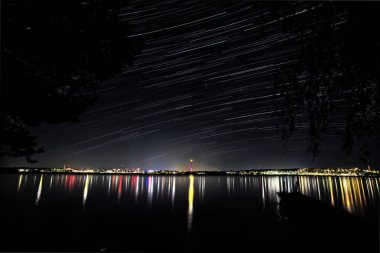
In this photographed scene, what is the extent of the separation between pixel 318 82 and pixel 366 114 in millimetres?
1278

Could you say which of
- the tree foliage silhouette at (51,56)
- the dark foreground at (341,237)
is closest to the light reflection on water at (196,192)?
the dark foreground at (341,237)

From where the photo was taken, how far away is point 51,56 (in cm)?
653

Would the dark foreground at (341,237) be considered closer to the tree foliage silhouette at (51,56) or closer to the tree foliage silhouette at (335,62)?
the tree foliage silhouette at (335,62)

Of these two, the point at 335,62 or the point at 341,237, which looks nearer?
the point at 335,62

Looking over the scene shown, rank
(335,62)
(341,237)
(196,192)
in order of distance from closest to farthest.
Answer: (335,62), (341,237), (196,192)

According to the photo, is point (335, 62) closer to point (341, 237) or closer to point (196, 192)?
point (341, 237)

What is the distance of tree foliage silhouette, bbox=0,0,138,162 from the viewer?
6.34 meters

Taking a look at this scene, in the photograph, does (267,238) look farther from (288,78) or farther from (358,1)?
(358,1)

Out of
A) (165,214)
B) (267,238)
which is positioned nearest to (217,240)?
(267,238)

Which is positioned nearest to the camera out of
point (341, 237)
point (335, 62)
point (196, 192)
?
point (335, 62)

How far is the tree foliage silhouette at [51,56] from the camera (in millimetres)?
6336

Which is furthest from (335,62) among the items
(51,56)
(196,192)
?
(196,192)

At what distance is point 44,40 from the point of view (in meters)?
6.36

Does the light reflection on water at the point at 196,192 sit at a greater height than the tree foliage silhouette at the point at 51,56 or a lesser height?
lesser
